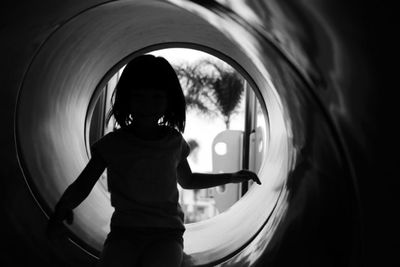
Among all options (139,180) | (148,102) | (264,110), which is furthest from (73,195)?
(264,110)

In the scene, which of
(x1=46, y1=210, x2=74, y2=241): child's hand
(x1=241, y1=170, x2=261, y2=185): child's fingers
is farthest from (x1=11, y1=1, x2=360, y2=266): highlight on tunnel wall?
(x1=46, y1=210, x2=74, y2=241): child's hand

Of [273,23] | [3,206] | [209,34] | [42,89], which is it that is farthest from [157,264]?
[209,34]

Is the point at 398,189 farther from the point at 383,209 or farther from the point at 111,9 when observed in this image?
the point at 111,9

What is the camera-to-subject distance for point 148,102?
1.58 meters

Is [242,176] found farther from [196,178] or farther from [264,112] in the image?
[264,112]

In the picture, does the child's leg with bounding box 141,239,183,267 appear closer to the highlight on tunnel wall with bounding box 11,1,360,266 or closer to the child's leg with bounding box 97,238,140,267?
the child's leg with bounding box 97,238,140,267

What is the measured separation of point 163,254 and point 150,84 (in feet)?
1.68

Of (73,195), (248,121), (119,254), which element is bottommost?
(119,254)

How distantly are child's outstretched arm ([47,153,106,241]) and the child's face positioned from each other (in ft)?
0.64

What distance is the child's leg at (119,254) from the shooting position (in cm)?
146

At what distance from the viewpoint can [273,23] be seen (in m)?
1.15

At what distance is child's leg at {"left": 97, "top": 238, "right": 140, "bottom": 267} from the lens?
4.78ft

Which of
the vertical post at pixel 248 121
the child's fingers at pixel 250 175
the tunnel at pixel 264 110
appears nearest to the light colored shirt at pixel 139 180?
the child's fingers at pixel 250 175

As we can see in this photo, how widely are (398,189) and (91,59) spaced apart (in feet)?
6.78
